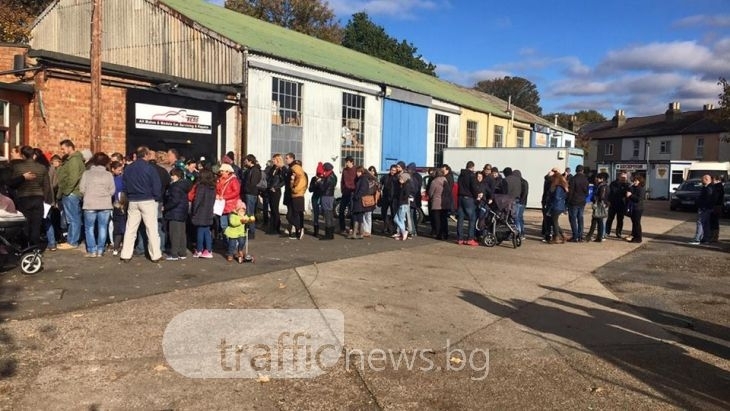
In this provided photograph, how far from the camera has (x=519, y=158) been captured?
2352 centimetres

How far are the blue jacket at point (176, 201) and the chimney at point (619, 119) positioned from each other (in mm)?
62677

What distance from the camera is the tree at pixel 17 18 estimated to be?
911 inches

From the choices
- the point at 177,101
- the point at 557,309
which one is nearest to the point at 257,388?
the point at 557,309

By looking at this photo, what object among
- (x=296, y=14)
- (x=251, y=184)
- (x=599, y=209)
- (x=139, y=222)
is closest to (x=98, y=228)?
(x=139, y=222)

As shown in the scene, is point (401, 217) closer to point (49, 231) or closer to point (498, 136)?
point (49, 231)

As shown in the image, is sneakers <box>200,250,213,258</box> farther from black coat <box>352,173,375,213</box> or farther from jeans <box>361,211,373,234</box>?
jeans <box>361,211,373,234</box>

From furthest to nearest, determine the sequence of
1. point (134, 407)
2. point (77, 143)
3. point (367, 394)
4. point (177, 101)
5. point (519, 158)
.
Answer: point (519, 158), point (177, 101), point (77, 143), point (367, 394), point (134, 407)

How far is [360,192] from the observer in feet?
40.3

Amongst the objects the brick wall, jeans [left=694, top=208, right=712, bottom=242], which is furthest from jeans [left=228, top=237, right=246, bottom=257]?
jeans [left=694, top=208, right=712, bottom=242]

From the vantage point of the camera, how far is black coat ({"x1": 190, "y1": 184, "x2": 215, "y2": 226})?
9.14 meters

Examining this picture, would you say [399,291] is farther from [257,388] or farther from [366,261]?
[257,388]

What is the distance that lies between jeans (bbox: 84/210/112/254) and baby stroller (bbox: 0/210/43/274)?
4.05ft

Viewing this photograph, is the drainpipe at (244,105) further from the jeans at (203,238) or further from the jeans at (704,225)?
the jeans at (704,225)

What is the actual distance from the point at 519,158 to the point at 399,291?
17.1 meters
